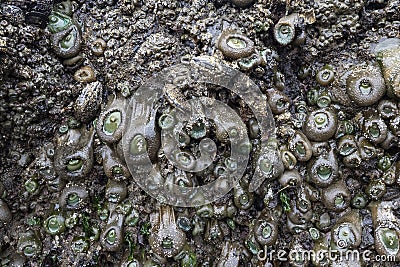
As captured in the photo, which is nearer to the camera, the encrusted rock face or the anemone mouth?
the encrusted rock face

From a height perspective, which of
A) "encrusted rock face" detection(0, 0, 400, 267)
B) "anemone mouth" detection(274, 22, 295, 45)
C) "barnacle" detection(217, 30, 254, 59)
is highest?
"anemone mouth" detection(274, 22, 295, 45)

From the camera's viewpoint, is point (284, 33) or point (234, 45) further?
point (284, 33)

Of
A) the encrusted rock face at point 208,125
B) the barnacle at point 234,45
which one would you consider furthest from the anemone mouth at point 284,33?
the barnacle at point 234,45

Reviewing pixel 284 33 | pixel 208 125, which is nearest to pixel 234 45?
pixel 284 33

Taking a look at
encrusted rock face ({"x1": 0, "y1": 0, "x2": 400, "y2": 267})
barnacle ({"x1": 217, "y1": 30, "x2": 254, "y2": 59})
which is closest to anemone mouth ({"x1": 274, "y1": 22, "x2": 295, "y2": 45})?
encrusted rock face ({"x1": 0, "y1": 0, "x2": 400, "y2": 267})

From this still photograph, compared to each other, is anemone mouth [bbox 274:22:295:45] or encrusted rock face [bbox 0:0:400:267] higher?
anemone mouth [bbox 274:22:295:45]

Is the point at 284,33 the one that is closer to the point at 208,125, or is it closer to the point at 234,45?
the point at 234,45

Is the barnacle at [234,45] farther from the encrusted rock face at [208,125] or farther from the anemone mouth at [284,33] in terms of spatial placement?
the anemone mouth at [284,33]

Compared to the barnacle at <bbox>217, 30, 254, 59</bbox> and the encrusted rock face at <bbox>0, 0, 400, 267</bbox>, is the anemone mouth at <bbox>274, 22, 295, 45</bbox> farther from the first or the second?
the barnacle at <bbox>217, 30, 254, 59</bbox>
